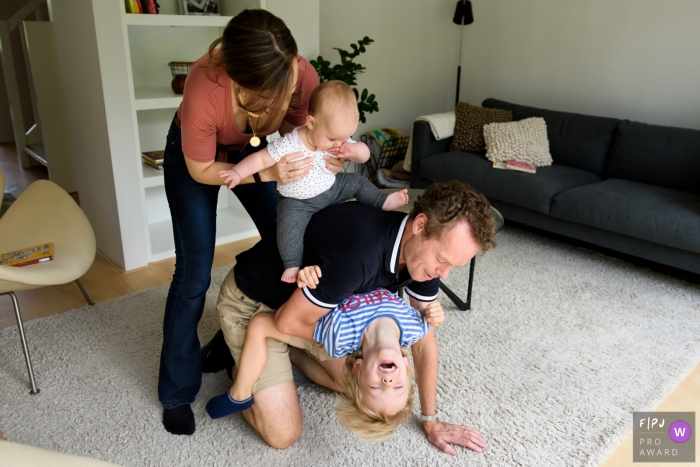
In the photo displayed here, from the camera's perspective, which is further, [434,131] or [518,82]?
[518,82]

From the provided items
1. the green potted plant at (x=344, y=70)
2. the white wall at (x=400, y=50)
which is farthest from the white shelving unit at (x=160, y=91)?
the white wall at (x=400, y=50)

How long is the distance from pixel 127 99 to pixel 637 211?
2.54 meters

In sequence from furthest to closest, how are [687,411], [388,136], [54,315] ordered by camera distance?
[388,136] → [54,315] → [687,411]

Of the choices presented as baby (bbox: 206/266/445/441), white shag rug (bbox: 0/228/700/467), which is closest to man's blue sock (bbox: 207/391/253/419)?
baby (bbox: 206/266/445/441)

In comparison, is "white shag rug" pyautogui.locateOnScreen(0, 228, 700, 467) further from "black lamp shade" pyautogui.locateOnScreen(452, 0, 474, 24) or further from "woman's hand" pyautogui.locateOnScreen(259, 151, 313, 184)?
"black lamp shade" pyautogui.locateOnScreen(452, 0, 474, 24)

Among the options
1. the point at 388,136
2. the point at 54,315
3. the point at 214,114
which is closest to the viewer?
the point at 214,114

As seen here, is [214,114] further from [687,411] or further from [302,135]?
[687,411]

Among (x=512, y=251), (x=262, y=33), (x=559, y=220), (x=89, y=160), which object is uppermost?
(x=262, y=33)

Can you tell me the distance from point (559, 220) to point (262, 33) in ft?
7.76

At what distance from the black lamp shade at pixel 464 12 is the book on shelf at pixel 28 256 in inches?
136

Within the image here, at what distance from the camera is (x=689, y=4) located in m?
3.40

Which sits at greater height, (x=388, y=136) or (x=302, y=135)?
(x=302, y=135)

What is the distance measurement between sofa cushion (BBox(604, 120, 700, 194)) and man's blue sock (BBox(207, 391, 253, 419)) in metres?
2.74

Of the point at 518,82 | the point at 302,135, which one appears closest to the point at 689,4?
the point at 518,82
